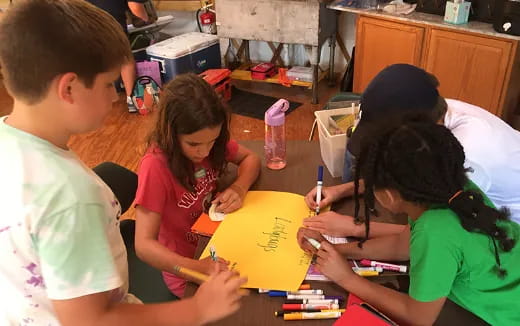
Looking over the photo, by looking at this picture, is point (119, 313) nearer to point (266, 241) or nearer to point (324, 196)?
point (266, 241)

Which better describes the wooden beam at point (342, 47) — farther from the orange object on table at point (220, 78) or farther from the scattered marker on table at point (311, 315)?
the scattered marker on table at point (311, 315)

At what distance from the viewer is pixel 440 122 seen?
1.25m

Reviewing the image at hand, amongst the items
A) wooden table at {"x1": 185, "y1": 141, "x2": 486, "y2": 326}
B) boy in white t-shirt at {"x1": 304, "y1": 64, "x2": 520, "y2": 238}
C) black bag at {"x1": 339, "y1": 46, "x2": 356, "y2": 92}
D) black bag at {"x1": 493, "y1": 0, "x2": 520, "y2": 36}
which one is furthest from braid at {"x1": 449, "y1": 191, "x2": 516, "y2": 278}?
black bag at {"x1": 339, "y1": 46, "x2": 356, "y2": 92}

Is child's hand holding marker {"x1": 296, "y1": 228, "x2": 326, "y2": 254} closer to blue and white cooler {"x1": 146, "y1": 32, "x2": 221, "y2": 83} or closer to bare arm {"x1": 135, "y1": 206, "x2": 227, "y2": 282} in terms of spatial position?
bare arm {"x1": 135, "y1": 206, "x2": 227, "y2": 282}

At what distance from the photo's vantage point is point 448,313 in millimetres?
985

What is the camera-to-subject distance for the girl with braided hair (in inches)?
34.0

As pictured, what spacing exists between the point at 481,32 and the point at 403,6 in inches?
23.0

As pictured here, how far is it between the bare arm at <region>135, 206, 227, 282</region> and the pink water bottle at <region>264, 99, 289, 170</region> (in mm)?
427

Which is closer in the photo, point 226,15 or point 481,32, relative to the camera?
point 481,32

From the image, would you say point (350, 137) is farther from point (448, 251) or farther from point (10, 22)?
point (10, 22)

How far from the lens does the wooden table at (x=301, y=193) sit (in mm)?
938

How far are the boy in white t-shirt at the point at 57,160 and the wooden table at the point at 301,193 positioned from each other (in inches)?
9.7

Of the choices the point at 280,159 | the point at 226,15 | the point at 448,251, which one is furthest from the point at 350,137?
the point at 226,15

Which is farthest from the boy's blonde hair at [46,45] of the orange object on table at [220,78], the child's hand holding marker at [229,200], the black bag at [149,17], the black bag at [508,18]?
the black bag at [149,17]
